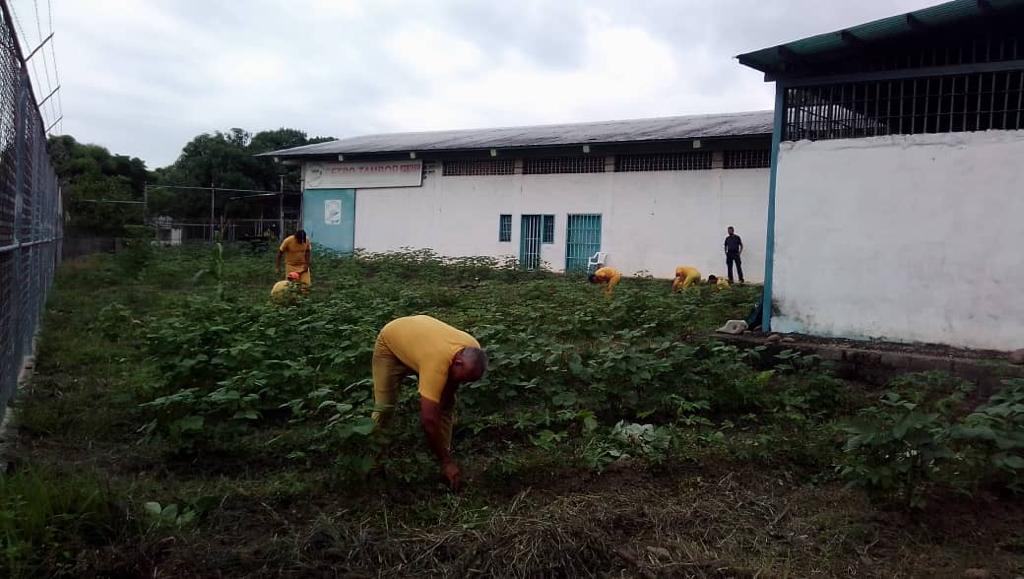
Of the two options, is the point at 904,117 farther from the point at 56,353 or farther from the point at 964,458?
the point at 56,353

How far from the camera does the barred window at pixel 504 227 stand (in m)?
22.5

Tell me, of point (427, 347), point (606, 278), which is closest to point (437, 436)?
point (427, 347)

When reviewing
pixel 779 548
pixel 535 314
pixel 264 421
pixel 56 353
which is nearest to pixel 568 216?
pixel 535 314

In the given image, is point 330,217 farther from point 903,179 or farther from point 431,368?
point 431,368

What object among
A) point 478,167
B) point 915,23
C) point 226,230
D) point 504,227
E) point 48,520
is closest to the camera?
point 48,520

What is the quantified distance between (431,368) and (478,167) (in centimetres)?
1940

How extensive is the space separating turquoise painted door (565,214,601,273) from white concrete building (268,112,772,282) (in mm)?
29

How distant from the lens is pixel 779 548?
12.1 feet

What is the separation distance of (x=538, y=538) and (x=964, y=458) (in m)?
2.31

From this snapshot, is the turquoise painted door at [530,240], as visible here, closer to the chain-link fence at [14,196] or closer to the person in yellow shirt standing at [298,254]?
the person in yellow shirt standing at [298,254]

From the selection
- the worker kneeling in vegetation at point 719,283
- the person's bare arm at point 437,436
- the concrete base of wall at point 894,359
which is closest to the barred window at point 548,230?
the worker kneeling in vegetation at point 719,283

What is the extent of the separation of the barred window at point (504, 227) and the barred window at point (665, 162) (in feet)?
11.8

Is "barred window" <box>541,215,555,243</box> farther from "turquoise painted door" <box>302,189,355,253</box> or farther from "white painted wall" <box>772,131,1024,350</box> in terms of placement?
"white painted wall" <box>772,131,1024,350</box>

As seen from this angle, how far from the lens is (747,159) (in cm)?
1828
